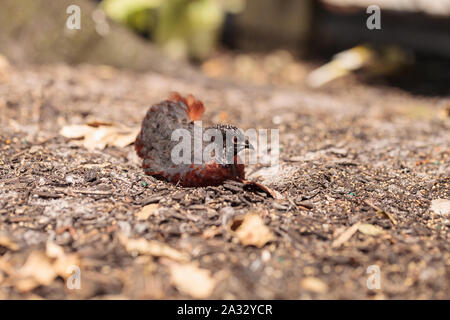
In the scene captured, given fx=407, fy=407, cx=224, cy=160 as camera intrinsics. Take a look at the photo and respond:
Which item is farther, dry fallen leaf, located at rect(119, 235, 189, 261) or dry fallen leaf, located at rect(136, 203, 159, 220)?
dry fallen leaf, located at rect(136, 203, 159, 220)

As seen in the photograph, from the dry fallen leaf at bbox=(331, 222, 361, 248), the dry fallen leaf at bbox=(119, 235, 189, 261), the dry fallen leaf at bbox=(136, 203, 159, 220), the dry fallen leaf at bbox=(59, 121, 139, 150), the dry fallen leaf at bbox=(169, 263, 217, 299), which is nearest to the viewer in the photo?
the dry fallen leaf at bbox=(169, 263, 217, 299)

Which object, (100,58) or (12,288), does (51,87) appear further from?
(12,288)

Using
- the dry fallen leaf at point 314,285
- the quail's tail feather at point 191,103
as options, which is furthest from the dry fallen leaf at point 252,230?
the quail's tail feather at point 191,103

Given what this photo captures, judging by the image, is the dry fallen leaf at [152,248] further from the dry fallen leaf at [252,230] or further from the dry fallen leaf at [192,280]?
the dry fallen leaf at [252,230]

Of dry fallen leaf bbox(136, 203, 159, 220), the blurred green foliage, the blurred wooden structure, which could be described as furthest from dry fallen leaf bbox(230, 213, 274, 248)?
the blurred wooden structure

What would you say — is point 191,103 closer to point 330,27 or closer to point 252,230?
point 252,230

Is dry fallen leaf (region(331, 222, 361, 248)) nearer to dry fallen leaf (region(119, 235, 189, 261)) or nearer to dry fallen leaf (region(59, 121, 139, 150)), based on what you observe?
dry fallen leaf (region(119, 235, 189, 261))

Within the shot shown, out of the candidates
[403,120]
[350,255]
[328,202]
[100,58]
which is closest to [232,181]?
[328,202]

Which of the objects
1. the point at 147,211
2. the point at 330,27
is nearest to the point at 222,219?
the point at 147,211
